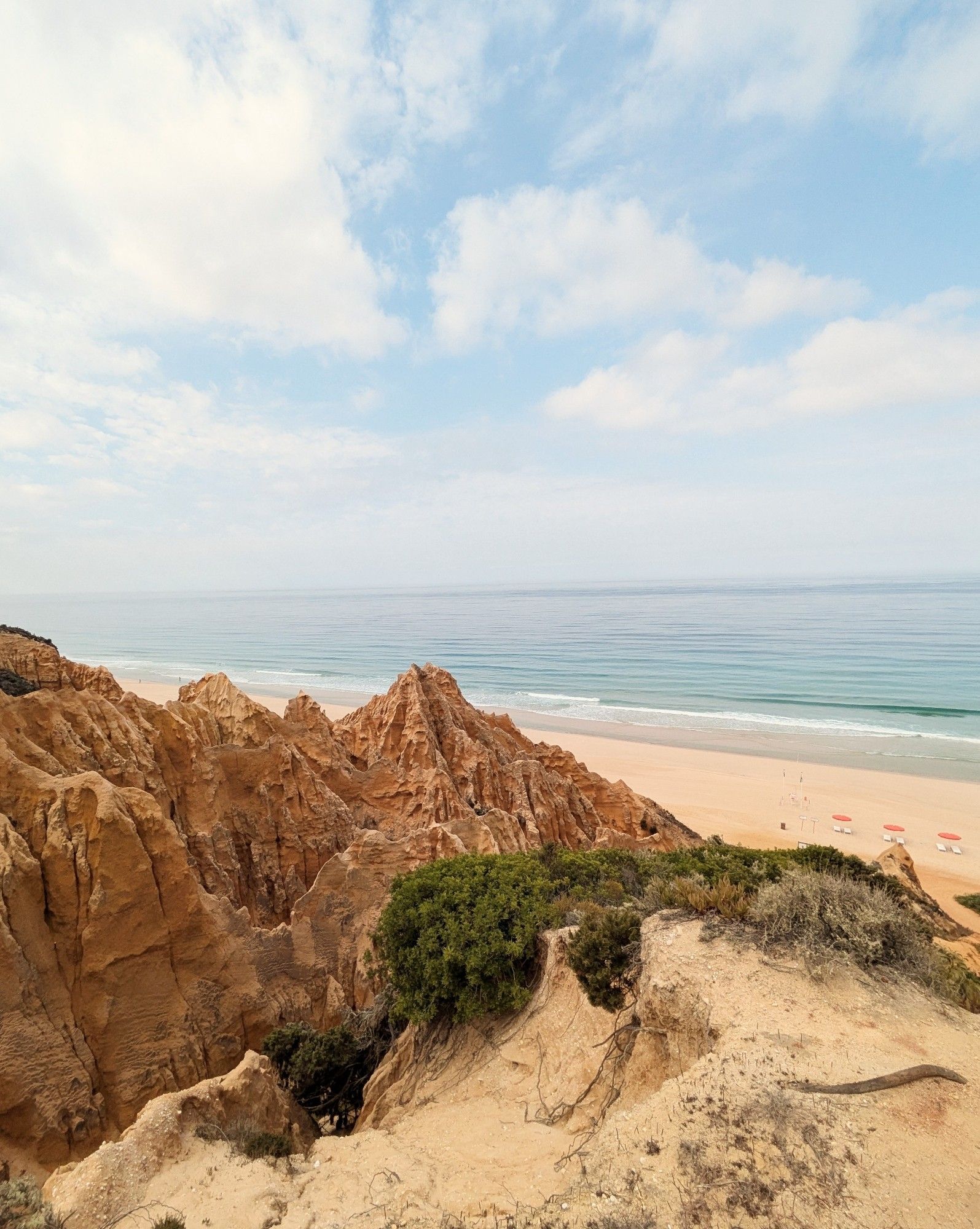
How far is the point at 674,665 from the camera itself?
270ft

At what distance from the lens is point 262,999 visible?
1152 centimetres

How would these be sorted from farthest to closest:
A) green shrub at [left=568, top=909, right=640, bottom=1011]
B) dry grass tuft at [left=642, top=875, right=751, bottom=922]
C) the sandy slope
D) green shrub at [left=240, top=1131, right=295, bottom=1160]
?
dry grass tuft at [left=642, top=875, right=751, bottom=922] < green shrub at [left=568, top=909, right=640, bottom=1011] < green shrub at [left=240, top=1131, right=295, bottom=1160] < the sandy slope

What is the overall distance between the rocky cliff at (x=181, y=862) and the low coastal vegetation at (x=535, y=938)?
4.95ft

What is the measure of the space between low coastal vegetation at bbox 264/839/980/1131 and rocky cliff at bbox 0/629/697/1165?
1.51 metres

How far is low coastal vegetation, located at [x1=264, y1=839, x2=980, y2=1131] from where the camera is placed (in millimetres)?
8883

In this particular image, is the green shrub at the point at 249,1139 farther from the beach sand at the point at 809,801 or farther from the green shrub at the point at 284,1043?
the beach sand at the point at 809,801

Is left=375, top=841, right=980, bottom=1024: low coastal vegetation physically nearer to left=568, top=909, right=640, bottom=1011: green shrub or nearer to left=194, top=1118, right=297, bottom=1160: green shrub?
left=568, top=909, right=640, bottom=1011: green shrub

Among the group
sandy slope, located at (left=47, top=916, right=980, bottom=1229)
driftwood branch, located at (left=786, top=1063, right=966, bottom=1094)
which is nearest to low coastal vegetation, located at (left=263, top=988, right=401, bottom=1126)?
sandy slope, located at (left=47, top=916, right=980, bottom=1229)

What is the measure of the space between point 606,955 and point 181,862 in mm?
8156

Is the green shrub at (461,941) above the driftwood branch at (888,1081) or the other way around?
the other way around

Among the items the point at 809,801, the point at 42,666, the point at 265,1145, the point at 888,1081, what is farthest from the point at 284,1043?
the point at 809,801

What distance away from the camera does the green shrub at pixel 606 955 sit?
9242 mm

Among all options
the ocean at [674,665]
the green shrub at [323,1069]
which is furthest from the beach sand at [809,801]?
the green shrub at [323,1069]

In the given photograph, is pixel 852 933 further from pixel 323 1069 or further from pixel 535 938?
pixel 323 1069
